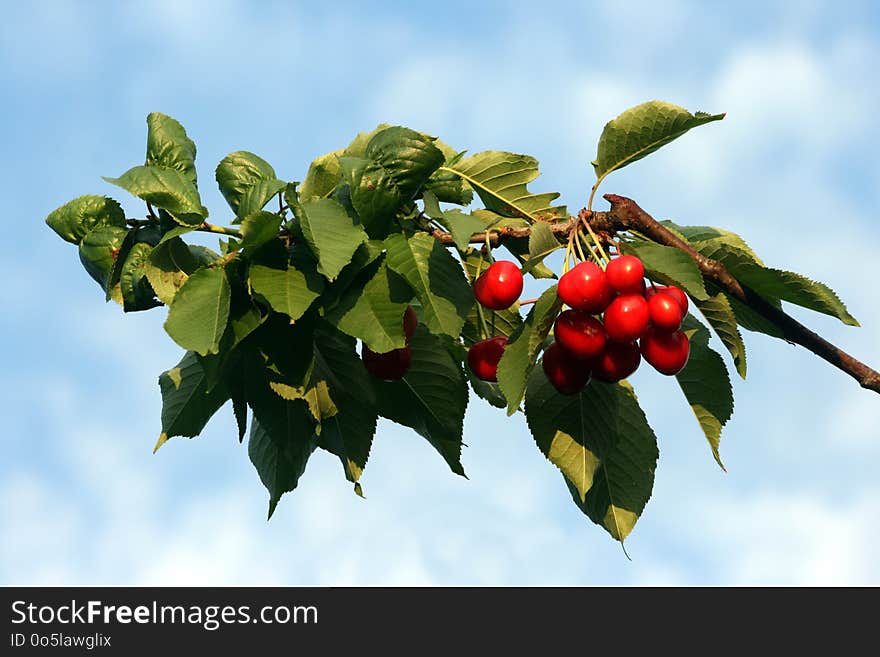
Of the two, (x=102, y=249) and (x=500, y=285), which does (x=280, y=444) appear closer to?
(x=102, y=249)

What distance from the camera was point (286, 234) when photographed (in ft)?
10.8

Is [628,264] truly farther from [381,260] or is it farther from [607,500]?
[607,500]

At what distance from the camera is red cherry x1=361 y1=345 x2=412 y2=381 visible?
356cm

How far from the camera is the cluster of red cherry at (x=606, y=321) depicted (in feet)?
10.0

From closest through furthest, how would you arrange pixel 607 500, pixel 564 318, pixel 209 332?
pixel 209 332 < pixel 564 318 < pixel 607 500

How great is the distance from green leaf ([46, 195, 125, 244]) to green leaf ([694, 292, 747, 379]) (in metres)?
1.96

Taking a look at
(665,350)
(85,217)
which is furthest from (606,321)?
(85,217)

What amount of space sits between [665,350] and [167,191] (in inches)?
65.4

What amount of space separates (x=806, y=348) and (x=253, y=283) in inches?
69.4

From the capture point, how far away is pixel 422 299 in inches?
124

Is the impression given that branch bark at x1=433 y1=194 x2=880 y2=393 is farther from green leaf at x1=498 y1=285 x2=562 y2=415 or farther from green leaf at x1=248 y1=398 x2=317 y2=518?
green leaf at x1=248 y1=398 x2=317 y2=518

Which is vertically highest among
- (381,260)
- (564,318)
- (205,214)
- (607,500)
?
(205,214)

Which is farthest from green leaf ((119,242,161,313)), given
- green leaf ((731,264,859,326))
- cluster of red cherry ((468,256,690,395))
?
green leaf ((731,264,859,326))

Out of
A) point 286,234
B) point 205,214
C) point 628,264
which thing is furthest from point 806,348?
point 205,214
